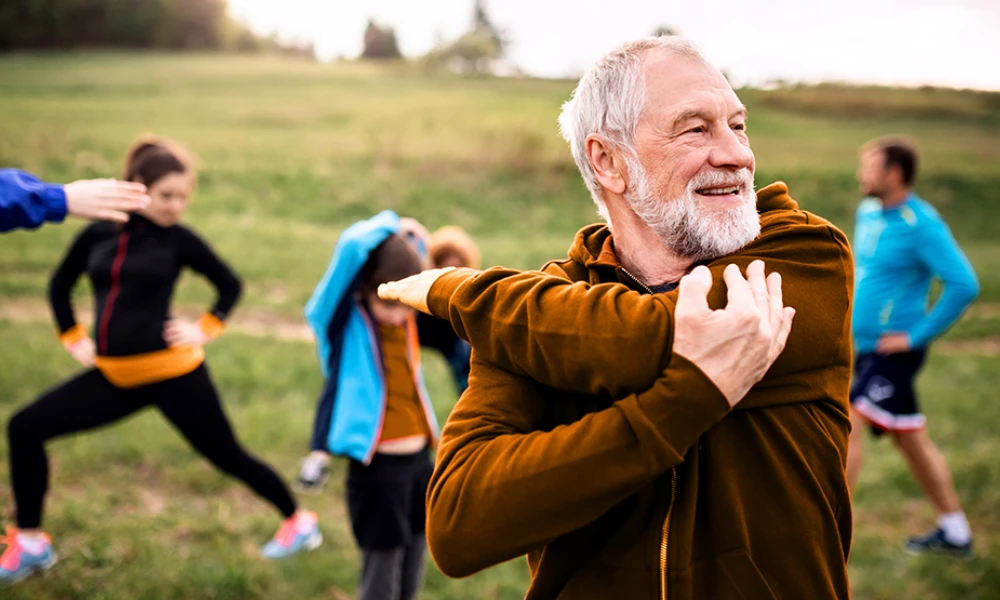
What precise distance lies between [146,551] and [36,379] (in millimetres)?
3345

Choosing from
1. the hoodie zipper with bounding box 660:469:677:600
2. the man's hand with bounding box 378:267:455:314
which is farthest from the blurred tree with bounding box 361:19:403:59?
the hoodie zipper with bounding box 660:469:677:600

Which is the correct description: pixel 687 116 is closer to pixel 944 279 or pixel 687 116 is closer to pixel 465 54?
pixel 944 279

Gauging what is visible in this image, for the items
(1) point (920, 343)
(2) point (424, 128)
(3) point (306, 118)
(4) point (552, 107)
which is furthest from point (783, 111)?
(1) point (920, 343)

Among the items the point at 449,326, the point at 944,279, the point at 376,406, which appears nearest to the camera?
the point at 376,406

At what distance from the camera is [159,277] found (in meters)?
4.34

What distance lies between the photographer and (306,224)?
47.3 ft

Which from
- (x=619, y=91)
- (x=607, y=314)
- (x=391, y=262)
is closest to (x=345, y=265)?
(x=391, y=262)

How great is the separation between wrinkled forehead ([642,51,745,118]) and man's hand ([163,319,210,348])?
3.44m

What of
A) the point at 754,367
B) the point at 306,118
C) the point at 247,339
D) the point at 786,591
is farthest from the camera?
the point at 306,118

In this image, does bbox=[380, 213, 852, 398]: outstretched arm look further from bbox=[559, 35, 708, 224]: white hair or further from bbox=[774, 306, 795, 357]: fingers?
bbox=[559, 35, 708, 224]: white hair

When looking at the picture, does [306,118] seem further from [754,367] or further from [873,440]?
[754,367]

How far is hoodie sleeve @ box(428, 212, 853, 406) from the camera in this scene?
142 cm

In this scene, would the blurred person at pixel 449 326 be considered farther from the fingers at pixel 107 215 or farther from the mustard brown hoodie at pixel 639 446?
the mustard brown hoodie at pixel 639 446

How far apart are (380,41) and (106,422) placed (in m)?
63.0
